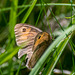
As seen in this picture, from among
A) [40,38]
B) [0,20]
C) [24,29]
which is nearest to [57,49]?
[40,38]

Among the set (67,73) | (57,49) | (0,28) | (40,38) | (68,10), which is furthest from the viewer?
(68,10)

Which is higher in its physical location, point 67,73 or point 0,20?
point 0,20

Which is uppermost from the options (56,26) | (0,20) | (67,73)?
(0,20)

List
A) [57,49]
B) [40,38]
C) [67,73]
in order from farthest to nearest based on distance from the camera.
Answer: [67,73], [40,38], [57,49]

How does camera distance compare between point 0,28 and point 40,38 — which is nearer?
point 40,38

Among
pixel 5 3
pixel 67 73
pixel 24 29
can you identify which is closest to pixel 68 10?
pixel 5 3

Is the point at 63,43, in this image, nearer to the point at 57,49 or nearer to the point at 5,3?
the point at 57,49

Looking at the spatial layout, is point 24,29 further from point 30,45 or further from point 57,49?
point 57,49
